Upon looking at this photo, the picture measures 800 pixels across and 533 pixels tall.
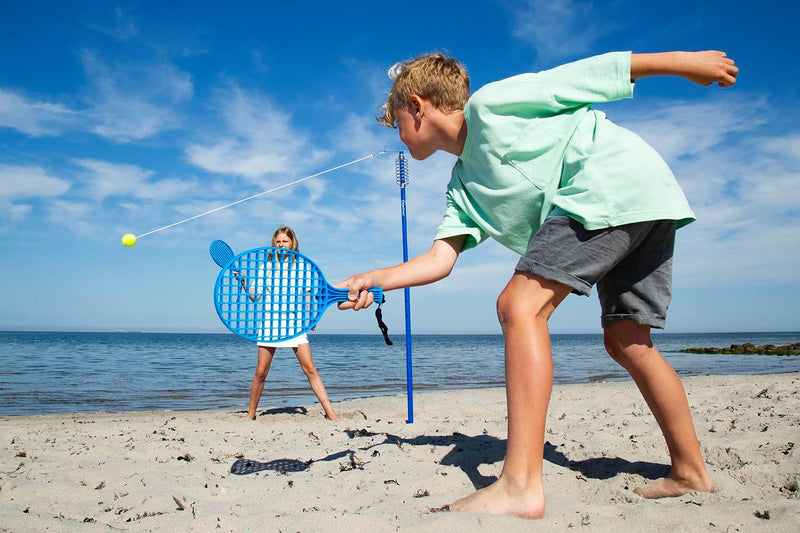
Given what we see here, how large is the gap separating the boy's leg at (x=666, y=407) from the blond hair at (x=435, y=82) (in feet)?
3.75

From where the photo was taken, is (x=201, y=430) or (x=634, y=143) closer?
(x=634, y=143)

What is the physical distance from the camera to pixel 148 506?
6.87ft

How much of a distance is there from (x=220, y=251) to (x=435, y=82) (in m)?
1.31

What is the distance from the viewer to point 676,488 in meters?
2.11

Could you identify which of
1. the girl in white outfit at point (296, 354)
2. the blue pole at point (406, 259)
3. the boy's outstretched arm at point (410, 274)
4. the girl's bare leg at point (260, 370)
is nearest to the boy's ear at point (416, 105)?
the boy's outstretched arm at point (410, 274)

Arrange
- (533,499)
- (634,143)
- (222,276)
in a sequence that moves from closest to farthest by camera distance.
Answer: (533,499) < (634,143) < (222,276)

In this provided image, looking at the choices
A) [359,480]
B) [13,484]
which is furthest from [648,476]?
[13,484]

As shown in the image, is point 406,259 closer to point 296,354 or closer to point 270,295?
point 296,354

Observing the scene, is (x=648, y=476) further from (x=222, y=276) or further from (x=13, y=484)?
(x=13, y=484)

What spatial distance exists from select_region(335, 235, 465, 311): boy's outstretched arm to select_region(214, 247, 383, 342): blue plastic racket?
0.05 meters

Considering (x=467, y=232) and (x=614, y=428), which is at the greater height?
(x=467, y=232)

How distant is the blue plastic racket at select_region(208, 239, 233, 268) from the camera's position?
2.60 meters

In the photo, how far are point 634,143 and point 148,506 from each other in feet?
7.46

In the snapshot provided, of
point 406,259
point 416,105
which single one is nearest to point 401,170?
point 406,259
